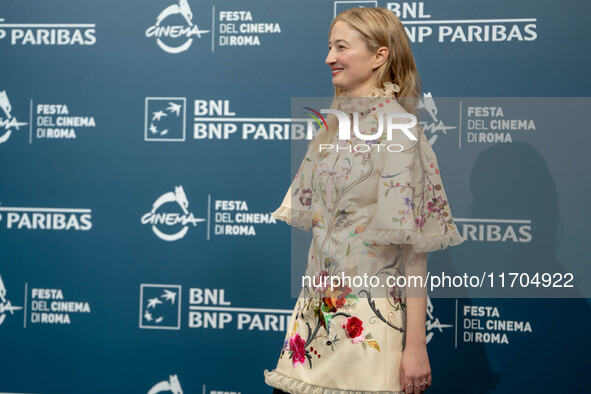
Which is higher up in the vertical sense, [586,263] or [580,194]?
[580,194]

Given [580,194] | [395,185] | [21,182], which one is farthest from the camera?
[21,182]

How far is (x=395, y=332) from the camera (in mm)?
1641

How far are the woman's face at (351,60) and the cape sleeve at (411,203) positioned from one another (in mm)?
206

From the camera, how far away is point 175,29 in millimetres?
2754

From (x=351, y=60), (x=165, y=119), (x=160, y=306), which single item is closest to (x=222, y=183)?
(x=165, y=119)

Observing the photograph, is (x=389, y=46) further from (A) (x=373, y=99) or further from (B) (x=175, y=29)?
(B) (x=175, y=29)

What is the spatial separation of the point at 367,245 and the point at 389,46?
0.52 metres

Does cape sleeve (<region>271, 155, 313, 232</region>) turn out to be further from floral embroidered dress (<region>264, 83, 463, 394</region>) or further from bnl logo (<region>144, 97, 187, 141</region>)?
bnl logo (<region>144, 97, 187, 141</region>)

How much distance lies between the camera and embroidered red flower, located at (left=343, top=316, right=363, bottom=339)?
1.64 meters

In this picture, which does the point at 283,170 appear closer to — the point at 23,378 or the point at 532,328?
the point at 532,328

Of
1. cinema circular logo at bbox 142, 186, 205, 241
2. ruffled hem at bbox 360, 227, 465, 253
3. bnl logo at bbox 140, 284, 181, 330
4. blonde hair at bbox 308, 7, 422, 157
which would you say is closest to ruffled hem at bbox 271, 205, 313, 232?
ruffled hem at bbox 360, 227, 465, 253

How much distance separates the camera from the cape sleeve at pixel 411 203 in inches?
62.2

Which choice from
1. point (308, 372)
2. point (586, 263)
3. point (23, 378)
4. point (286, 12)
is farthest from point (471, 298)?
point (23, 378)

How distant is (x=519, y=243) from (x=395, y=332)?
107 cm
